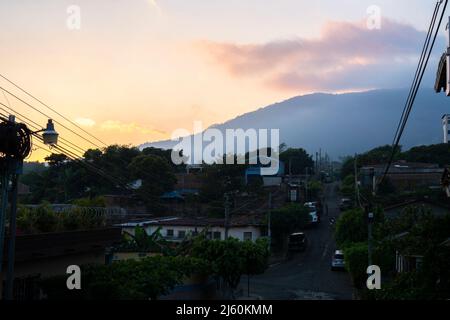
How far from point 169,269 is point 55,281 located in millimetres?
4313

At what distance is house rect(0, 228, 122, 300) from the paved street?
37.0 ft

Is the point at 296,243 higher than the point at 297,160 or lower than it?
lower

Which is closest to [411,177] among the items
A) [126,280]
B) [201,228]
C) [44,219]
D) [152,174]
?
[152,174]

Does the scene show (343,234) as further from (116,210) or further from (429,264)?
(429,264)

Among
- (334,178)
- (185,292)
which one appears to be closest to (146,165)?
(185,292)

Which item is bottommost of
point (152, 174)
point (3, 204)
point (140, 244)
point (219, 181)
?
point (140, 244)

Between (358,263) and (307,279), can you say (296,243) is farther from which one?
(358,263)

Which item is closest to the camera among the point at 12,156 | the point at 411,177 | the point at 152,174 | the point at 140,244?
the point at 12,156

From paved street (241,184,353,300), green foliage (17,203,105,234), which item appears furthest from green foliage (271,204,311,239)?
green foliage (17,203,105,234)

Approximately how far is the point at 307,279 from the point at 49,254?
64.0 ft

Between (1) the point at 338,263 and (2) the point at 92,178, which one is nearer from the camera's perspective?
(1) the point at 338,263

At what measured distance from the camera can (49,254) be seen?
12.4m
